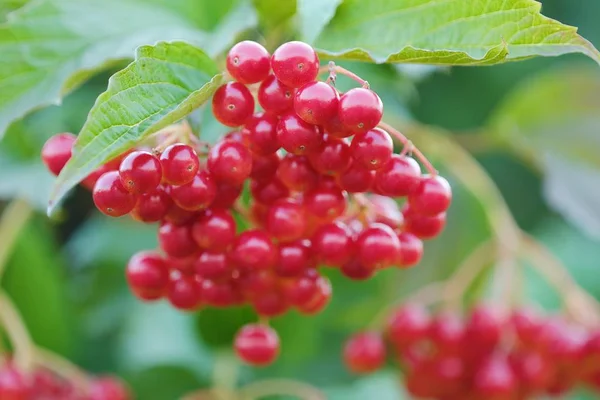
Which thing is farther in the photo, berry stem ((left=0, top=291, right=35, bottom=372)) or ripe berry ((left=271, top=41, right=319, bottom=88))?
berry stem ((left=0, top=291, right=35, bottom=372))

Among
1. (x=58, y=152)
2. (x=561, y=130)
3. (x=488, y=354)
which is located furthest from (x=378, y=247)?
(x=561, y=130)

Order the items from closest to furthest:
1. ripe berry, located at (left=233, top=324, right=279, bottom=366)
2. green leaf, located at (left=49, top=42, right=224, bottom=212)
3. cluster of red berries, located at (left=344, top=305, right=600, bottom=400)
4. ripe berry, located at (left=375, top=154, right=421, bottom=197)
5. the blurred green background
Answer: green leaf, located at (left=49, top=42, right=224, bottom=212)
ripe berry, located at (left=375, top=154, right=421, bottom=197)
ripe berry, located at (left=233, top=324, right=279, bottom=366)
cluster of red berries, located at (left=344, top=305, right=600, bottom=400)
the blurred green background

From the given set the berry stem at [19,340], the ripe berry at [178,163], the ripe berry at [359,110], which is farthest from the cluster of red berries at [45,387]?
the ripe berry at [359,110]

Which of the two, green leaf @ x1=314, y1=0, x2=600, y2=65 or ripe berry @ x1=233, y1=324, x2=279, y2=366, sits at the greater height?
green leaf @ x1=314, y1=0, x2=600, y2=65

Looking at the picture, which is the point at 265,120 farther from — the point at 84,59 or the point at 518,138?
the point at 518,138

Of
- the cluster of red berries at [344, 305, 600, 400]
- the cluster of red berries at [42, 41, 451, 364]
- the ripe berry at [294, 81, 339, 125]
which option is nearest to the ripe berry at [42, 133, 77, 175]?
the cluster of red berries at [42, 41, 451, 364]

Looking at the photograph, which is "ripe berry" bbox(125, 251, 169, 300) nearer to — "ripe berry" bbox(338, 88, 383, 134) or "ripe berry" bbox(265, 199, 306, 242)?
"ripe berry" bbox(265, 199, 306, 242)

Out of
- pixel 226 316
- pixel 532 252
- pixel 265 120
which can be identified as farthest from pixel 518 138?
pixel 265 120
